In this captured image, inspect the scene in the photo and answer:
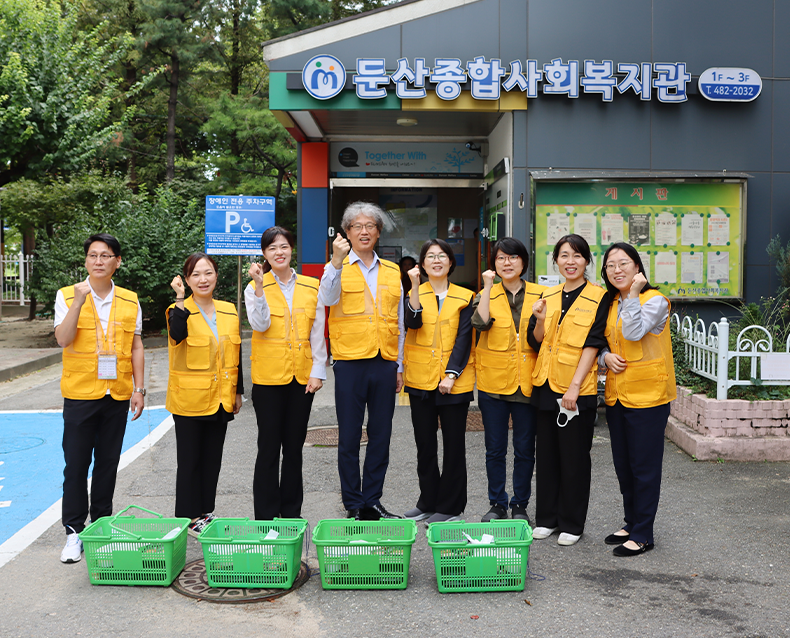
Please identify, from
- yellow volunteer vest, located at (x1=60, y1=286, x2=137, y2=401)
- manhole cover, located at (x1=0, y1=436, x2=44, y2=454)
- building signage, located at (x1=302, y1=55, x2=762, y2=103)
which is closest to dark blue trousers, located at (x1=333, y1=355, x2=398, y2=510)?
yellow volunteer vest, located at (x1=60, y1=286, x2=137, y2=401)

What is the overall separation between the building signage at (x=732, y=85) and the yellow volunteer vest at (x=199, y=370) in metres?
7.53

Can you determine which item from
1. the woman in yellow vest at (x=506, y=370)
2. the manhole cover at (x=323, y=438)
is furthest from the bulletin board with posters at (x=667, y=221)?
the woman in yellow vest at (x=506, y=370)

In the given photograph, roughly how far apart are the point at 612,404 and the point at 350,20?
705cm

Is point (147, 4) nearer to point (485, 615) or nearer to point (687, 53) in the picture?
point (687, 53)

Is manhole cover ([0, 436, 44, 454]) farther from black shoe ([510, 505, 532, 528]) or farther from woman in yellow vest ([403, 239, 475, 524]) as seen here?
black shoe ([510, 505, 532, 528])

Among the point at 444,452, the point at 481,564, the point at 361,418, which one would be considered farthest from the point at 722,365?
the point at 481,564

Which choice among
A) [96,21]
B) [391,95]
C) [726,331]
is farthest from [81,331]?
[96,21]

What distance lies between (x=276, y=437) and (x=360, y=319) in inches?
35.2

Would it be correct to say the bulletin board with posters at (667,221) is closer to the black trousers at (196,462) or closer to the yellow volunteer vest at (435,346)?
the yellow volunteer vest at (435,346)

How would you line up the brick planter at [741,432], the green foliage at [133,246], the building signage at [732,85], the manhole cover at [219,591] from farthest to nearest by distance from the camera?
1. the green foliage at [133,246]
2. the building signage at [732,85]
3. the brick planter at [741,432]
4. the manhole cover at [219,591]

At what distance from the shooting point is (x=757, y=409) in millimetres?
6516

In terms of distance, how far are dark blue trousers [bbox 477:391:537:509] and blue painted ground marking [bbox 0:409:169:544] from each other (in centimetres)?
313

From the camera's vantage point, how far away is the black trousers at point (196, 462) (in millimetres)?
4605

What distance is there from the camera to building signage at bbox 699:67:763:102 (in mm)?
9422
